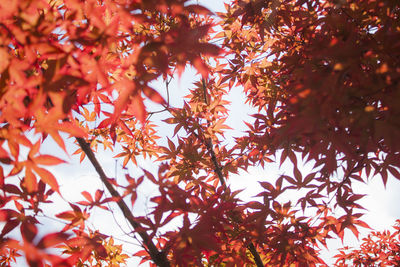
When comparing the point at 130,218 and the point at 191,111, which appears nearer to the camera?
the point at 130,218

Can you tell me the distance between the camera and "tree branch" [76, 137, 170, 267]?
1148 mm

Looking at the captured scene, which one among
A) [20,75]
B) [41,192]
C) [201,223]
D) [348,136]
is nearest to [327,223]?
[348,136]

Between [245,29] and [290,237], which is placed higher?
[245,29]

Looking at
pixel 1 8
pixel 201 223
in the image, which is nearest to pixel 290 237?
pixel 201 223

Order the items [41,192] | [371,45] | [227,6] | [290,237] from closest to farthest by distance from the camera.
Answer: [371,45] < [41,192] < [290,237] < [227,6]

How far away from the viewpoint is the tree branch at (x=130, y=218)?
115cm

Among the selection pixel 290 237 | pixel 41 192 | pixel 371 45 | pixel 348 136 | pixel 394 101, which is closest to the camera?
pixel 394 101

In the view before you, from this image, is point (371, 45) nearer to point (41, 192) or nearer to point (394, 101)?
point (394, 101)

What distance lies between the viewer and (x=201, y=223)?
1.14m

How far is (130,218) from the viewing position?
1.16 metres

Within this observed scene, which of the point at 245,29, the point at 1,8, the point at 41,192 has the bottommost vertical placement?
the point at 41,192

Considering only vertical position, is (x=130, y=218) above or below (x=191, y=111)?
below

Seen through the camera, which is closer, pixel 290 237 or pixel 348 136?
pixel 348 136

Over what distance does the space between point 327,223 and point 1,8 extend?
192 centimetres
